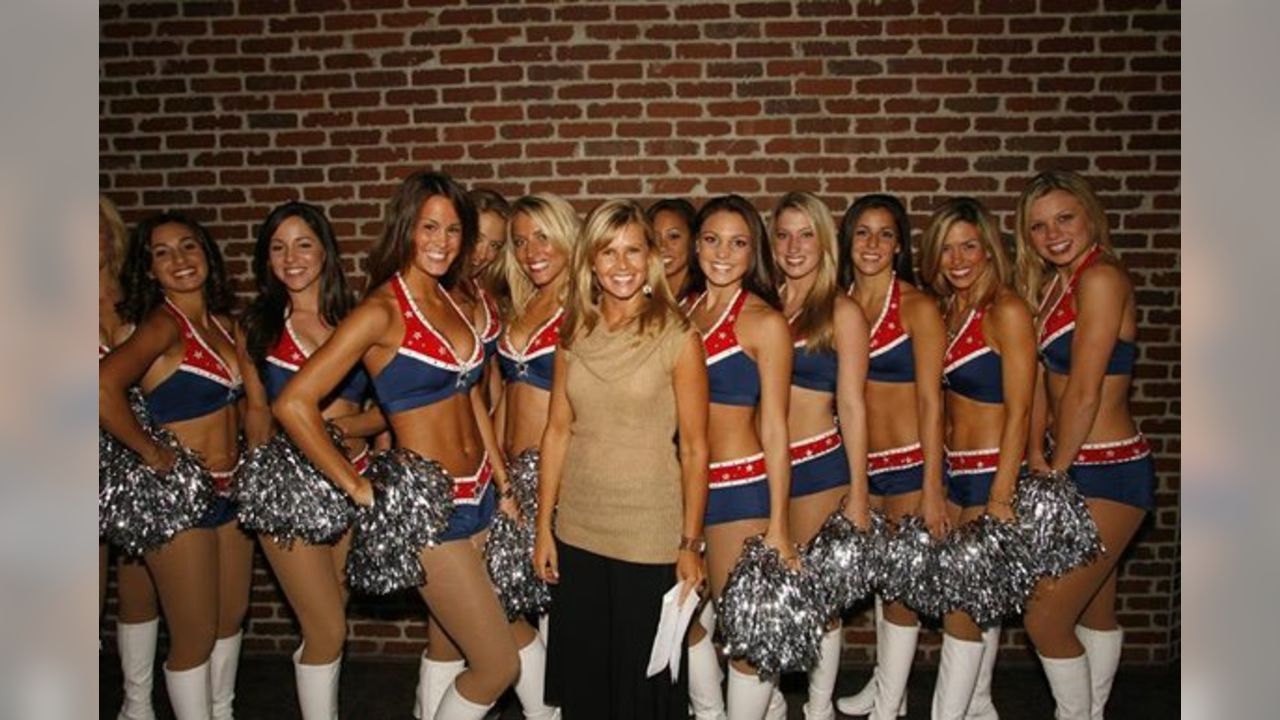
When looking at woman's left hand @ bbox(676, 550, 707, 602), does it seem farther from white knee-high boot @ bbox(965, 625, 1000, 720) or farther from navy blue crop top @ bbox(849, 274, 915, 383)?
white knee-high boot @ bbox(965, 625, 1000, 720)

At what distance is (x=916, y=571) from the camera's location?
10.4ft

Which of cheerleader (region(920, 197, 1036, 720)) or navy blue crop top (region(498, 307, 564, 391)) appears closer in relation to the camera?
cheerleader (region(920, 197, 1036, 720))

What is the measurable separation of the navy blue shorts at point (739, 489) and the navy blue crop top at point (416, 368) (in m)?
0.81

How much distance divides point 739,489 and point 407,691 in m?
2.01

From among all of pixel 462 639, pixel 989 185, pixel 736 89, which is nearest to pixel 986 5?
pixel 989 185

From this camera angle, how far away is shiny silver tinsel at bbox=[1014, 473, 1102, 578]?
3.03m

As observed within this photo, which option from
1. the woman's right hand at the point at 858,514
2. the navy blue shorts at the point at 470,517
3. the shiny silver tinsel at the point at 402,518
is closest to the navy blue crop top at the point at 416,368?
the shiny silver tinsel at the point at 402,518

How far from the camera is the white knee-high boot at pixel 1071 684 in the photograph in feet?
10.3

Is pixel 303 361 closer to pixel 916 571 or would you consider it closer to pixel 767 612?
pixel 767 612

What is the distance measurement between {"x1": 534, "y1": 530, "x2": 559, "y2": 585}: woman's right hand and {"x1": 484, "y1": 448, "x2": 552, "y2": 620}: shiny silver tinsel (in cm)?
17

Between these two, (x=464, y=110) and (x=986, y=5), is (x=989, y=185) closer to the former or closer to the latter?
(x=986, y=5)

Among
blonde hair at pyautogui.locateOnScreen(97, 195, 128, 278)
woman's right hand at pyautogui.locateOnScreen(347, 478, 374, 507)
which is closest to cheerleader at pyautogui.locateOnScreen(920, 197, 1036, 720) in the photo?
woman's right hand at pyautogui.locateOnScreen(347, 478, 374, 507)

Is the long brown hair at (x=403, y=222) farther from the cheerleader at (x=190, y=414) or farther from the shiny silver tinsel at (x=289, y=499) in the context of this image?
the cheerleader at (x=190, y=414)

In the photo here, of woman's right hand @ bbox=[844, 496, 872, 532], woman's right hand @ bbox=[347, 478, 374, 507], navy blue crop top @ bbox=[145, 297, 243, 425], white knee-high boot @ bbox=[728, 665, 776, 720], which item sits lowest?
white knee-high boot @ bbox=[728, 665, 776, 720]
